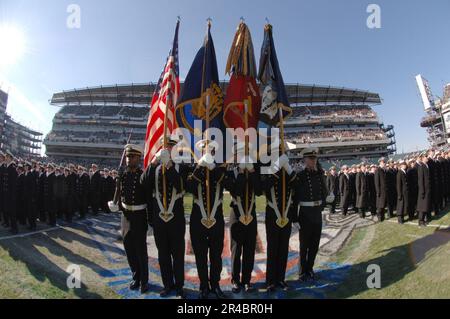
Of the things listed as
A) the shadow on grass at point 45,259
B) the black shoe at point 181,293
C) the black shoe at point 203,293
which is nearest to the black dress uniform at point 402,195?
the black shoe at point 203,293

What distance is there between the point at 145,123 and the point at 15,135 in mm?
50716

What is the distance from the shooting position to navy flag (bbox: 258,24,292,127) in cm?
564

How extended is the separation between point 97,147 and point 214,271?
57190 millimetres

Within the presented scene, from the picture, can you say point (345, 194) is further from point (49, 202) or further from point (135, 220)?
point (49, 202)

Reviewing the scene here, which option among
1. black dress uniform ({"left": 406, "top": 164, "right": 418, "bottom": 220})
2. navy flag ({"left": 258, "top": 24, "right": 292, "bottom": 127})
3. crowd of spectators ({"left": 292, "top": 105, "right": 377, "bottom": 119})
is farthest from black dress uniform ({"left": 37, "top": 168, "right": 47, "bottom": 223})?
crowd of spectators ({"left": 292, "top": 105, "right": 377, "bottom": 119})

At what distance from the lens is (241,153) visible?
15.6ft

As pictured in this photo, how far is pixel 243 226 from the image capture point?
4332 mm

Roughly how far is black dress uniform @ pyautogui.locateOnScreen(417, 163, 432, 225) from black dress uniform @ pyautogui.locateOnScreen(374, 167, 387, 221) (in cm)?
106

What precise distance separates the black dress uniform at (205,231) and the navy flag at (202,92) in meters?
1.95

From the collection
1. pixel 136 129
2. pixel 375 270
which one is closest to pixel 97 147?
pixel 136 129

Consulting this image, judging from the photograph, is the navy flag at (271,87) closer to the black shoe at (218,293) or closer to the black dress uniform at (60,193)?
the black shoe at (218,293)

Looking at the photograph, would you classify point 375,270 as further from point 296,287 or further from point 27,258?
point 27,258

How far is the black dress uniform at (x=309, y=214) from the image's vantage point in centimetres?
466

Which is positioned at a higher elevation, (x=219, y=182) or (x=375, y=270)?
(x=219, y=182)
